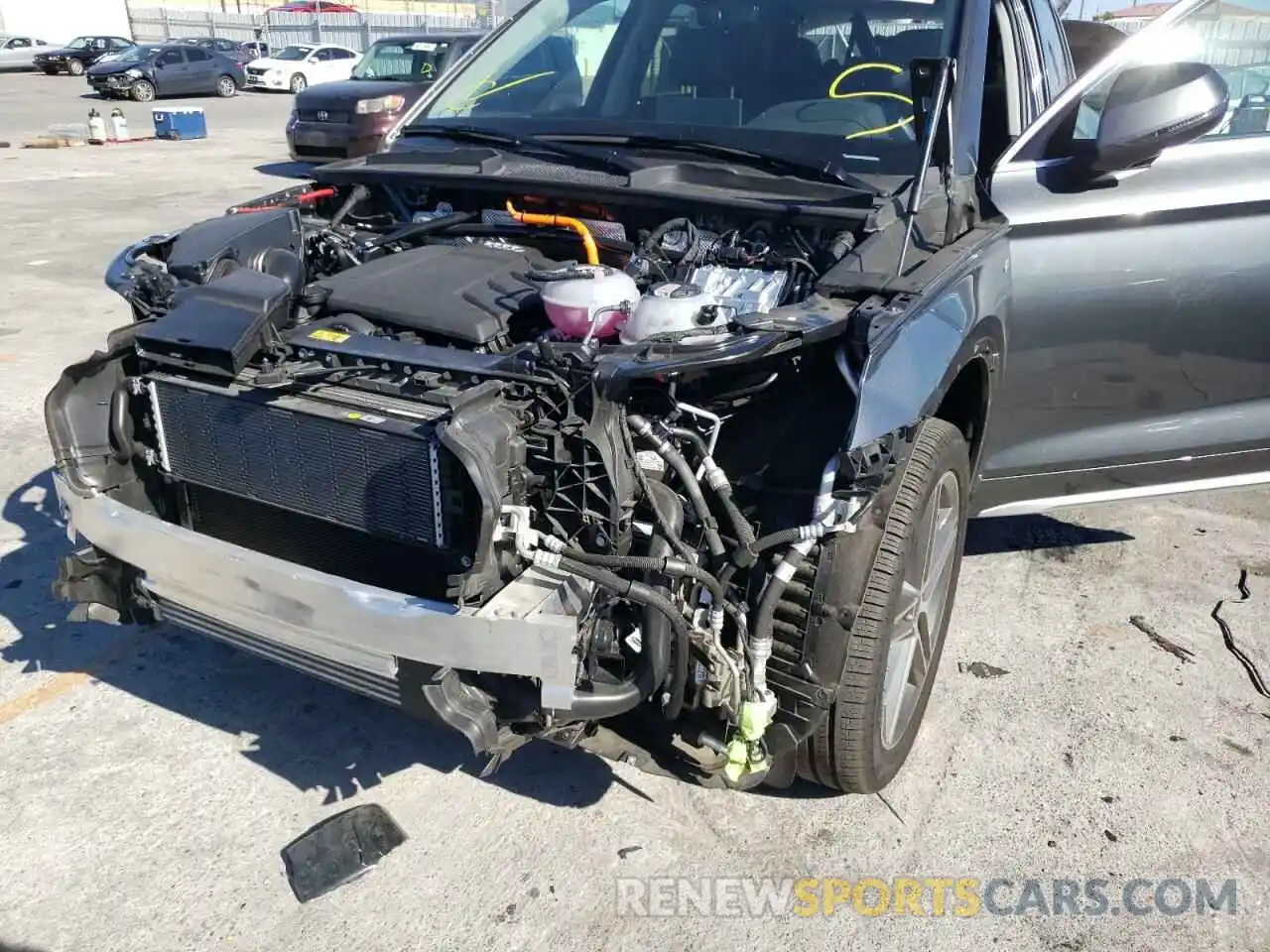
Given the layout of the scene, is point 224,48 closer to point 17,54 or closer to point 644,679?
point 17,54

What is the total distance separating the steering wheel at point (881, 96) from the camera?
313 cm

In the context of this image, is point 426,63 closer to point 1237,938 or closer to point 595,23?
point 595,23

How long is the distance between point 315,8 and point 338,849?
4611cm

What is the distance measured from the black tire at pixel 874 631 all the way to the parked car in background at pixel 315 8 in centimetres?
4354

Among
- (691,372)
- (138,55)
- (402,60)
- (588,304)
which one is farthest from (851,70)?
(138,55)

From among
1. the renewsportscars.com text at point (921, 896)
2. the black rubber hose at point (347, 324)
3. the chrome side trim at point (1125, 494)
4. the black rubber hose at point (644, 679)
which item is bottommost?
the renewsportscars.com text at point (921, 896)

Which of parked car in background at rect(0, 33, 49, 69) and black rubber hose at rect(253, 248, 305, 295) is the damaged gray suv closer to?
black rubber hose at rect(253, 248, 305, 295)

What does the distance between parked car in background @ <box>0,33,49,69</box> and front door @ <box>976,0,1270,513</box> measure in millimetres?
35744

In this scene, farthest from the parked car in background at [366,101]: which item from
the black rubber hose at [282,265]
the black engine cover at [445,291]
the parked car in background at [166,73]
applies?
the parked car in background at [166,73]

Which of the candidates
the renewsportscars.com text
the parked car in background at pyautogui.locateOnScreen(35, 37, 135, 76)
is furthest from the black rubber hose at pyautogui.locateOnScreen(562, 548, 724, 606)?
the parked car in background at pyautogui.locateOnScreen(35, 37, 135, 76)

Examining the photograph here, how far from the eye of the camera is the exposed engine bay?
215cm

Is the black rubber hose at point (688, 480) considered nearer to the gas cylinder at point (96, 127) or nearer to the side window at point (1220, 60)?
the side window at point (1220, 60)

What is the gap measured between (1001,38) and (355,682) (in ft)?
9.05

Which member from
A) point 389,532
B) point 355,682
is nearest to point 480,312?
point 389,532
